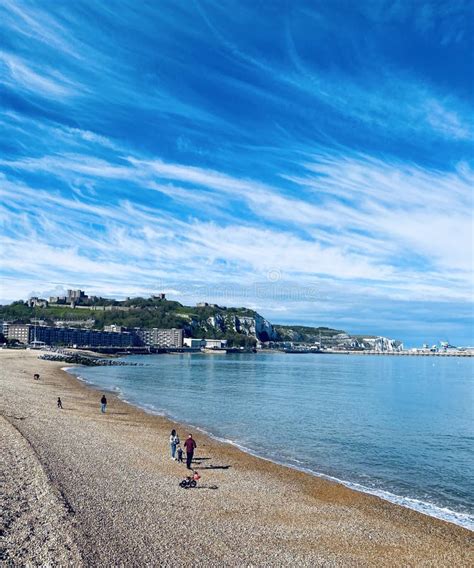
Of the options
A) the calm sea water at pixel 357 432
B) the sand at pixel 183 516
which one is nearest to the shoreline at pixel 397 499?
the calm sea water at pixel 357 432

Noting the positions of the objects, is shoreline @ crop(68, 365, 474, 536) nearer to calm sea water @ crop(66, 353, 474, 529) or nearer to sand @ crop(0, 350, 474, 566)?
calm sea water @ crop(66, 353, 474, 529)

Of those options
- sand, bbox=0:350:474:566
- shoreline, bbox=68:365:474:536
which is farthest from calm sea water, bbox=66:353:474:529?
sand, bbox=0:350:474:566

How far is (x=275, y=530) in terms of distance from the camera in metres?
15.8

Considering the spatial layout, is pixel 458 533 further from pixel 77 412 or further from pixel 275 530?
pixel 77 412

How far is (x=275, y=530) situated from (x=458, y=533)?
263 inches

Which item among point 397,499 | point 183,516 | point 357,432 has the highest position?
point 183,516

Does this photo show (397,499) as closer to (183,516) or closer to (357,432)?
(183,516)

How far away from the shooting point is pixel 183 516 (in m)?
16.1

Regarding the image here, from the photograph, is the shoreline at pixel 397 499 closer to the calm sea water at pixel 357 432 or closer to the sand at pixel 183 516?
the calm sea water at pixel 357 432

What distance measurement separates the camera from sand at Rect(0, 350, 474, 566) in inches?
512

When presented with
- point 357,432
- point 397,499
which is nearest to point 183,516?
point 397,499

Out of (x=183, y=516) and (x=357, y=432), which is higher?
(x=183, y=516)

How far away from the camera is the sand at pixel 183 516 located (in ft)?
42.7

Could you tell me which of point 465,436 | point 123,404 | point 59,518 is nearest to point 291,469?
point 59,518
